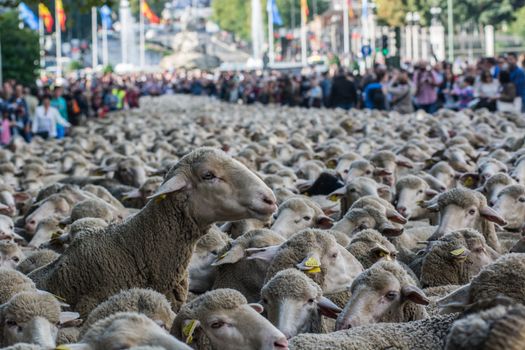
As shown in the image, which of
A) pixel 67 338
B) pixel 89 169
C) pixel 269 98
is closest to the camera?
pixel 67 338

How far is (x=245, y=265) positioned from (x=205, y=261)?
2.64ft

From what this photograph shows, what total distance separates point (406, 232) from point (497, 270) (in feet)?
13.0

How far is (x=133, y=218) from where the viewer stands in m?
6.70

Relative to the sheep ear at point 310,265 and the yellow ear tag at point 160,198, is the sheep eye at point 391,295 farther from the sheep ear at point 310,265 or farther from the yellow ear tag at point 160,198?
the yellow ear tag at point 160,198

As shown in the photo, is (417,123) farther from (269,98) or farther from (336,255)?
(269,98)

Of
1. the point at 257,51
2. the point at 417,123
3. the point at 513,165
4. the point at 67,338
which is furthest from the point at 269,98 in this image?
the point at 257,51

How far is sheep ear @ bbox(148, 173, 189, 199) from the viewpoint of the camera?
6262mm

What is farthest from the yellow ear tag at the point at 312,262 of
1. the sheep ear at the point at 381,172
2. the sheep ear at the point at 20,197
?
the sheep ear at the point at 20,197

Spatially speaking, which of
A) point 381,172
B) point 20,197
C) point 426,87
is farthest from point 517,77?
point 20,197

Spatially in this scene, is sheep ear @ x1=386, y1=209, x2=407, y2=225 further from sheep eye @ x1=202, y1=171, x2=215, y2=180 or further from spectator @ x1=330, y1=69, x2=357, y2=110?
spectator @ x1=330, y1=69, x2=357, y2=110

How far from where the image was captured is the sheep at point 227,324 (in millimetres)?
4844

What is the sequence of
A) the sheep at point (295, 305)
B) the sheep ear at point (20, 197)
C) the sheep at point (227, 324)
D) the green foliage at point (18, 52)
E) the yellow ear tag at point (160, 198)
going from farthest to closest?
1. the green foliage at point (18, 52)
2. the sheep ear at point (20, 197)
3. the yellow ear tag at point (160, 198)
4. the sheep at point (295, 305)
5. the sheep at point (227, 324)

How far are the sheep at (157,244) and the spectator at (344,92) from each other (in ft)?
80.2

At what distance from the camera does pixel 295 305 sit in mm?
5637
